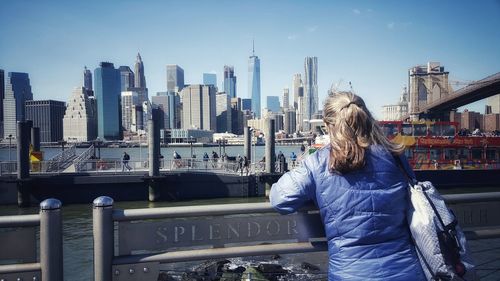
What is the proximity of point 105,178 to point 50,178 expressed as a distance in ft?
9.43

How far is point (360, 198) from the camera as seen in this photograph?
2029mm

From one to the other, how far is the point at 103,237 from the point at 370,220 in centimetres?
166

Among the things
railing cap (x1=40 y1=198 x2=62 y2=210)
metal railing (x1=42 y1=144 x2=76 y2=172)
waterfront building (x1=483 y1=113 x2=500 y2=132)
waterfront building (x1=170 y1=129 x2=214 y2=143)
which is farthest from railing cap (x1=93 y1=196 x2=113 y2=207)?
waterfront building (x1=170 y1=129 x2=214 y2=143)

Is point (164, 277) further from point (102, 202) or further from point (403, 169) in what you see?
point (403, 169)

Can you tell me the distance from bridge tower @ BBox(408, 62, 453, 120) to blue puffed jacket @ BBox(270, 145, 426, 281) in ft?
321

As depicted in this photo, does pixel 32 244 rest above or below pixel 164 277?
above

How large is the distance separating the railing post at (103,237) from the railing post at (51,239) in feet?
0.75

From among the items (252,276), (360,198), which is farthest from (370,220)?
(252,276)

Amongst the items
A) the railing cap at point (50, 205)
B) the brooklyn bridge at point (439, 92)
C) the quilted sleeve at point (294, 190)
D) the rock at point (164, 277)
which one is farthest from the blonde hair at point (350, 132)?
the brooklyn bridge at point (439, 92)

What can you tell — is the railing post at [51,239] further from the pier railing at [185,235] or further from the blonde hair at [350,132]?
Answer: the blonde hair at [350,132]

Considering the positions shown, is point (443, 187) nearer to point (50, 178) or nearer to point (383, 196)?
point (50, 178)

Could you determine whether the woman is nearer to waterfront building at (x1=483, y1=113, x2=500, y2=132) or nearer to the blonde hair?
the blonde hair

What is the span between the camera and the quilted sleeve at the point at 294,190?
7.11ft

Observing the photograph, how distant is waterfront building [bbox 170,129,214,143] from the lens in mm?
167775
